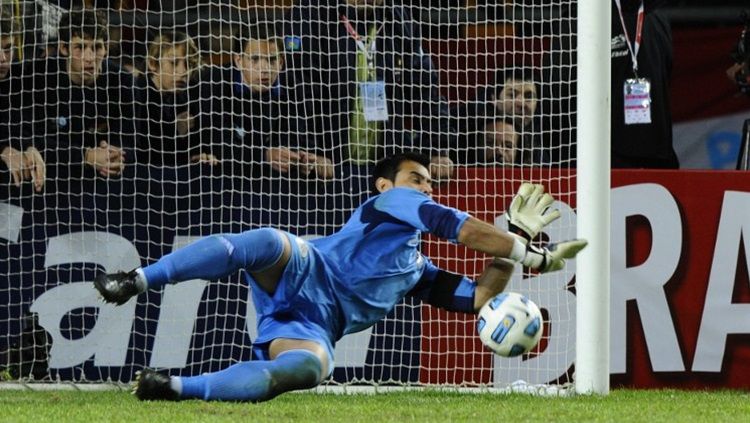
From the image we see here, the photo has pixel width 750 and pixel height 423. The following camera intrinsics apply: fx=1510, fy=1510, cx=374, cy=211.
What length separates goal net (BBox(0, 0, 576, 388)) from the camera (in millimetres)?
9172

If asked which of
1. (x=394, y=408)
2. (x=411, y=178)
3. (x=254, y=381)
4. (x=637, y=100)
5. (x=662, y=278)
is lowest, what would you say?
(x=394, y=408)

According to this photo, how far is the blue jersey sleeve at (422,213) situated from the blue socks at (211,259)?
69 centimetres

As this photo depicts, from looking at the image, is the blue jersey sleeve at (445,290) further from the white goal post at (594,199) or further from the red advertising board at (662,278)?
Answer: the red advertising board at (662,278)

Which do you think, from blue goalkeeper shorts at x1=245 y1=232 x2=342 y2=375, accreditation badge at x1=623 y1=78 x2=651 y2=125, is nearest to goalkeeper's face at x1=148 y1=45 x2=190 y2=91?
blue goalkeeper shorts at x1=245 y1=232 x2=342 y2=375

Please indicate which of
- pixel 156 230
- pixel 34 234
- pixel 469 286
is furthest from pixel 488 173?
pixel 34 234

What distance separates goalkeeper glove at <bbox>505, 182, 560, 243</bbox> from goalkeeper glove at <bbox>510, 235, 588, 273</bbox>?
17 centimetres

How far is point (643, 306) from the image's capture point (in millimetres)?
9234

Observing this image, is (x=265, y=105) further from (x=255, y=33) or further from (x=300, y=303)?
(x=300, y=303)

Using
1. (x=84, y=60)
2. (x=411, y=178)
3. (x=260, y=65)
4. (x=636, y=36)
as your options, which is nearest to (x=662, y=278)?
(x=636, y=36)

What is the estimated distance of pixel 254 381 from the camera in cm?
693

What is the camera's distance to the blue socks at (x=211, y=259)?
275 inches

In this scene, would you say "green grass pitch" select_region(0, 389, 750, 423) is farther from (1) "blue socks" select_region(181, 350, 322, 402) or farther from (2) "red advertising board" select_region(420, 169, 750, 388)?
(2) "red advertising board" select_region(420, 169, 750, 388)

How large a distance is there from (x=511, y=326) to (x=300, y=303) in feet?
3.40

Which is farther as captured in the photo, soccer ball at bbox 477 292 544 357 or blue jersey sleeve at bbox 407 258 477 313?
blue jersey sleeve at bbox 407 258 477 313
